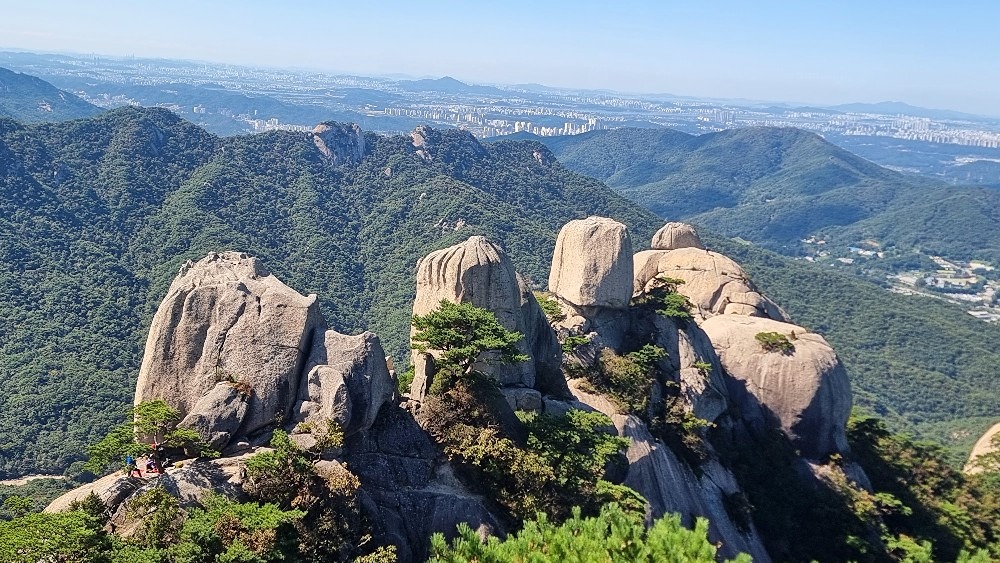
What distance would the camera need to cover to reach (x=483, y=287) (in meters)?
18.7

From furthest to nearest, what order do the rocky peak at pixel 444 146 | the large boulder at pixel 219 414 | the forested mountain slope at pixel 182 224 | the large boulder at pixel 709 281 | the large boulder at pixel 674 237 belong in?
the rocky peak at pixel 444 146
the forested mountain slope at pixel 182 224
the large boulder at pixel 674 237
the large boulder at pixel 709 281
the large boulder at pixel 219 414

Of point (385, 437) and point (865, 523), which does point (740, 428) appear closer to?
point (865, 523)

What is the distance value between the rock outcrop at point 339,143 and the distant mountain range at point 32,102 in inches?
3492

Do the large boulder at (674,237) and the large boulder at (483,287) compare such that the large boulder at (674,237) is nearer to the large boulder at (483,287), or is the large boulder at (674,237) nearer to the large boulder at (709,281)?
the large boulder at (709,281)

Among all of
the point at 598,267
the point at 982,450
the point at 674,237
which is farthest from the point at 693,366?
the point at 982,450

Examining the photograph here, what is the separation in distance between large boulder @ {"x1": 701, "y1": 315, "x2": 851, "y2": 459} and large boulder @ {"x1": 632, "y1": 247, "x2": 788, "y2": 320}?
3.33m

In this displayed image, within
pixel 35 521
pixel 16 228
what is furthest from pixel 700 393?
pixel 16 228

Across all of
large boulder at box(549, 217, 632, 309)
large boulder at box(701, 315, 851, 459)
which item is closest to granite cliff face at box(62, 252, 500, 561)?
large boulder at box(549, 217, 632, 309)

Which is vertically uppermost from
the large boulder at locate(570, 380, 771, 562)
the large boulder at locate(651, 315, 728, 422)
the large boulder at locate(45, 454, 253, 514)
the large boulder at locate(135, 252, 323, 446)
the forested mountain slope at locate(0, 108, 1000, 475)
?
the large boulder at locate(135, 252, 323, 446)

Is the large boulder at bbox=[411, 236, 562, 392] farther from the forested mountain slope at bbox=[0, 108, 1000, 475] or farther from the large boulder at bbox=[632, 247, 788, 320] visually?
the forested mountain slope at bbox=[0, 108, 1000, 475]

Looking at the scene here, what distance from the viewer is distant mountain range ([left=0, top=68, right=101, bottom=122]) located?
165 m

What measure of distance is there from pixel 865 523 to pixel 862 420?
266 inches

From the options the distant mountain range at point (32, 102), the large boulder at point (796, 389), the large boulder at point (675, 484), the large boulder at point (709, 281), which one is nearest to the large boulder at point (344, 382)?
the large boulder at point (675, 484)

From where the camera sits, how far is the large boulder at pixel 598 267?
2342 centimetres
